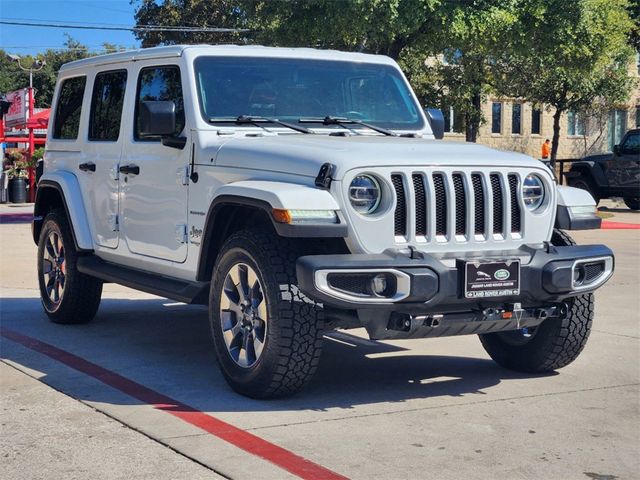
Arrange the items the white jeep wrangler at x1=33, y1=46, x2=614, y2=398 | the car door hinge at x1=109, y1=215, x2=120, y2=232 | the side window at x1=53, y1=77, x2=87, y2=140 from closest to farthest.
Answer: the white jeep wrangler at x1=33, y1=46, x2=614, y2=398, the car door hinge at x1=109, y1=215, x2=120, y2=232, the side window at x1=53, y1=77, x2=87, y2=140

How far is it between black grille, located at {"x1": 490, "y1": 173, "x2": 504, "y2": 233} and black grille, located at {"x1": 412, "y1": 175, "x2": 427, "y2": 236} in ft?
1.59

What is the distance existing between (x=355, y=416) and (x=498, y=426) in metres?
0.77

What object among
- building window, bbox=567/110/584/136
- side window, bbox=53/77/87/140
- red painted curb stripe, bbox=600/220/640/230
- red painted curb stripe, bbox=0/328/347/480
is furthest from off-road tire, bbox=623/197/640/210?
building window, bbox=567/110/584/136

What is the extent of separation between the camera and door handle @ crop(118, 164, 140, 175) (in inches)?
294

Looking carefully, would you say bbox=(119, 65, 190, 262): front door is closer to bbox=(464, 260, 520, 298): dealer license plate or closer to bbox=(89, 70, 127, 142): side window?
bbox=(89, 70, 127, 142): side window

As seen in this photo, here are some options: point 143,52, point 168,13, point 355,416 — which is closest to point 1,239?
point 143,52

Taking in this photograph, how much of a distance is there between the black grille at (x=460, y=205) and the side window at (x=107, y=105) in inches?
119

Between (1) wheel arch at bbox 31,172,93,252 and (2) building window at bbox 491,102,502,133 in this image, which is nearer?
(1) wheel arch at bbox 31,172,93,252

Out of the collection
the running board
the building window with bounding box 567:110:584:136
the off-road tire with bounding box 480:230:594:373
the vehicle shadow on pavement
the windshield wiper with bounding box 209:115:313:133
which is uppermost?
the building window with bounding box 567:110:584:136

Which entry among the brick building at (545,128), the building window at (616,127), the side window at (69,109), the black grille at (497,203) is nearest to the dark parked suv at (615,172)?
the side window at (69,109)

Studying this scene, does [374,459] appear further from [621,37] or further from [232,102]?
[621,37]

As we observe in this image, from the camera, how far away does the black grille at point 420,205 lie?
587 centimetres

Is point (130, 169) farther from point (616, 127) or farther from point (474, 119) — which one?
point (616, 127)

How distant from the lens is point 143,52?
305 inches
